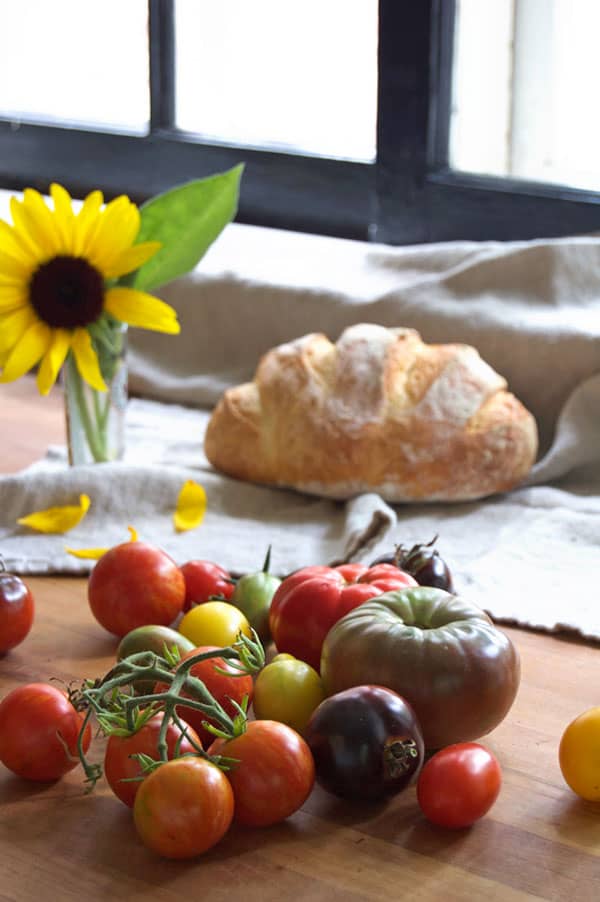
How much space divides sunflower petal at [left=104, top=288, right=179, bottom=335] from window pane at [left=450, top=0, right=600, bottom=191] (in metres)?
0.58

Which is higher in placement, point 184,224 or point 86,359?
point 184,224

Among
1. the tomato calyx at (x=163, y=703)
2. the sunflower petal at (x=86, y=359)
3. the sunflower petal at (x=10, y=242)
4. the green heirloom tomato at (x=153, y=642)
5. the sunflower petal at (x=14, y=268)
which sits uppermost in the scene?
the sunflower petal at (x=10, y=242)

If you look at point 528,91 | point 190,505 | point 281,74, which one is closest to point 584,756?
point 190,505

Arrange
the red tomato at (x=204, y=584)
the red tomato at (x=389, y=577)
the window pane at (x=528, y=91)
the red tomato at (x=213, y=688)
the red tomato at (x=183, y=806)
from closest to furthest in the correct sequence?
the red tomato at (x=183, y=806)
the red tomato at (x=213, y=688)
the red tomato at (x=389, y=577)
the red tomato at (x=204, y=584)
the window pane at (x=528, y=91)

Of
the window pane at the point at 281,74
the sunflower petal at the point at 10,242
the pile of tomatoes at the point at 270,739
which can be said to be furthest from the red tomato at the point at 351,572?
the window pane at the point at 281,74

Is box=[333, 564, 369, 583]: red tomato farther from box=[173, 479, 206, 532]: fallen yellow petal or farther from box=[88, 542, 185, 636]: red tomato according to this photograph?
box=[173, 479, 206, 532]: fallen yellow petal

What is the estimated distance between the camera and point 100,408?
139 centimetres

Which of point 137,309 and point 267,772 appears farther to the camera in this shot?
point 137,309

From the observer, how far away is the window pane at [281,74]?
5.83ft

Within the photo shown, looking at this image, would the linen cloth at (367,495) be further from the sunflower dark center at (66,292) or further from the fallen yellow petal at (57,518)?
the sunflower dark center at (66,292)

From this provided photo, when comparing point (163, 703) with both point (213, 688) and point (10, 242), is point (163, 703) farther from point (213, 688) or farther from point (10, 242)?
point (10, 242)

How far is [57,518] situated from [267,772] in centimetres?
59

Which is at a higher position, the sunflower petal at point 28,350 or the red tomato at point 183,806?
the sunflower petal at point 28,350

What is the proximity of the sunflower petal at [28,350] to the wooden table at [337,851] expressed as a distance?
1.56ft
